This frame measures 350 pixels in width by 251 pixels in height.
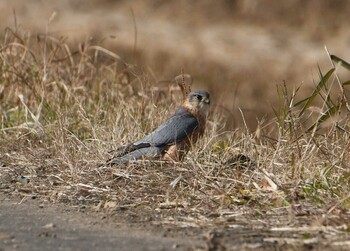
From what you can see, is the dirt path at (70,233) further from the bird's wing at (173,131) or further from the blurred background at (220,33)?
the blurred background at (220,33)

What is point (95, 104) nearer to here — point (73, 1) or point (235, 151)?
point (235, 151)

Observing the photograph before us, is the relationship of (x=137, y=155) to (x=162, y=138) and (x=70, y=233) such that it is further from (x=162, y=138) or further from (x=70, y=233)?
(x=70, y=233)

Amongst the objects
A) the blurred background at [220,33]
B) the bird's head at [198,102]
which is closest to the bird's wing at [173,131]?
the bird's head at [198,102]

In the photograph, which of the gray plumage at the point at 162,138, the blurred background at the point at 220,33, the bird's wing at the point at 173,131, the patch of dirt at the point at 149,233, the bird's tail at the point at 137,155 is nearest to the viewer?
the patch of dirt at the point at 149,233

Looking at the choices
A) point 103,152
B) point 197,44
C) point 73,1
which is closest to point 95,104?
point 103,152

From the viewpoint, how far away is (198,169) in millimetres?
5930

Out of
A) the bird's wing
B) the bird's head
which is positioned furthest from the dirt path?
the bird's head

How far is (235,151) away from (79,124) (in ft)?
5.31

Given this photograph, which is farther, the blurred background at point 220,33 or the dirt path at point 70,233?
the blurred background at point 220,33

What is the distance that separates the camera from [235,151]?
6.54 meters

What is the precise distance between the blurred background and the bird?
7327 mm

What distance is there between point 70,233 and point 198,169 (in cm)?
121

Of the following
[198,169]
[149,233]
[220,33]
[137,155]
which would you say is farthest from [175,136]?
[220,33]

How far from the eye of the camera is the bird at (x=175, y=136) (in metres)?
6.39
